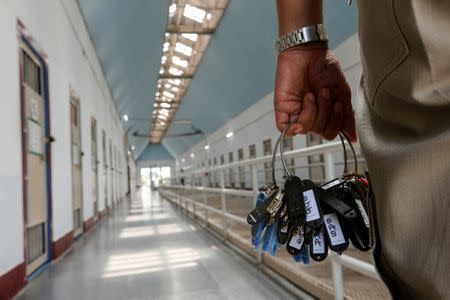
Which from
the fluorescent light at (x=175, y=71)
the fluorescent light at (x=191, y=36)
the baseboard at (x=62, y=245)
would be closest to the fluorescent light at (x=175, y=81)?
the fluorescent light at (x=175, y=71)

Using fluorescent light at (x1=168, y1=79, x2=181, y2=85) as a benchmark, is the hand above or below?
below

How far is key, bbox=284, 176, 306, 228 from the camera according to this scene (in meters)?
0.53

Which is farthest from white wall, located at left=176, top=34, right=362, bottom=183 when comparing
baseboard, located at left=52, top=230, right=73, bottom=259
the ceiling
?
baseboard, located at left=52, top=230, right=73, bottom=259

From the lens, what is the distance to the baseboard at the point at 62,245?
3.03 metres

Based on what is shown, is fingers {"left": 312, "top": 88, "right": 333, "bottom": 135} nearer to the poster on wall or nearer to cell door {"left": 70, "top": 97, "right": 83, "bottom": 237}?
the poster on wall

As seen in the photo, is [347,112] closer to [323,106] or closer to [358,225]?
[323,106]

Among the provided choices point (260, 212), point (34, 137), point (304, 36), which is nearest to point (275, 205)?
point (260, 212)

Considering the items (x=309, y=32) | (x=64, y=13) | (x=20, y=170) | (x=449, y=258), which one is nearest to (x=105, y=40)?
(x=64, y=13)

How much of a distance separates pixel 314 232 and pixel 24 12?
256 centimetres

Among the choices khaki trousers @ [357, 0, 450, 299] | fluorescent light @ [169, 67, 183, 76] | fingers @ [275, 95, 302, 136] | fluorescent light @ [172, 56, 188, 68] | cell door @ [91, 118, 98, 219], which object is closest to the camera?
khaki trousers @ [357, 0, 450, 299]

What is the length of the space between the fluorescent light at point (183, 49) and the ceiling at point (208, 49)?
0.51 metres

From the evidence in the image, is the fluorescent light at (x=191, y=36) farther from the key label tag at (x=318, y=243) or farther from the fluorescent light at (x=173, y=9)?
the key label tag at (x=318, y=243)

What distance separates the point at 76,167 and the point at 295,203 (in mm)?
4255

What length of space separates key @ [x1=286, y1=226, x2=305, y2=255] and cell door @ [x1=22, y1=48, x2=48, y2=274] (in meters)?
2.17
